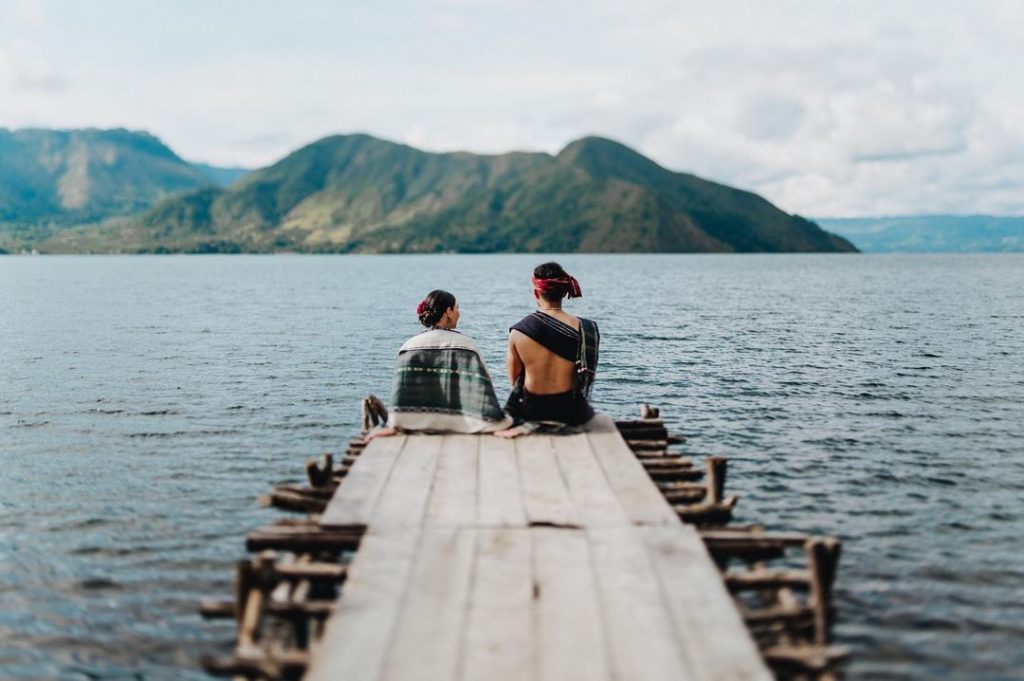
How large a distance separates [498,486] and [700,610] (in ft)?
12.9

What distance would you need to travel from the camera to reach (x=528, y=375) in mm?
13484

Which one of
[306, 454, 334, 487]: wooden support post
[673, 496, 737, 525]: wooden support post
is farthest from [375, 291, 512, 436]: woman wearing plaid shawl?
[673, 496, 737, 525]: wooden support post

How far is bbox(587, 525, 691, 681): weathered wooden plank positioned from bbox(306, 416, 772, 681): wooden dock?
0.02 m

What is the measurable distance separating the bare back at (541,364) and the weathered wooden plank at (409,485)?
5.74ft

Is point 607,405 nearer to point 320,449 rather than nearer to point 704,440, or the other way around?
point 704,440

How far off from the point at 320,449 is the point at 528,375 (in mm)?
10467

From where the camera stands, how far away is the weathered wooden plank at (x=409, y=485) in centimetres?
945

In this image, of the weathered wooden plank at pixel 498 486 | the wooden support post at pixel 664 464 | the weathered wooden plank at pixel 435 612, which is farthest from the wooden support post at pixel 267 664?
the wooden support post at pixel 664 464

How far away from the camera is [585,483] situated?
1071 cm

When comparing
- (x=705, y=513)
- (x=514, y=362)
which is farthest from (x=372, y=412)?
(x=705, y=513)

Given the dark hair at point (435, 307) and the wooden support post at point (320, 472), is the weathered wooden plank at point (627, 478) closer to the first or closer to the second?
the dark hair at point (435, 307)

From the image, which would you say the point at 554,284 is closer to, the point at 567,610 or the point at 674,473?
the point at 674,473

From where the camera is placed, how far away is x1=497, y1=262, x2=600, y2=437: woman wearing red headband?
13094 mm

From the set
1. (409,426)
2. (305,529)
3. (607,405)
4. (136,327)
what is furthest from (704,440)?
(136,327)
